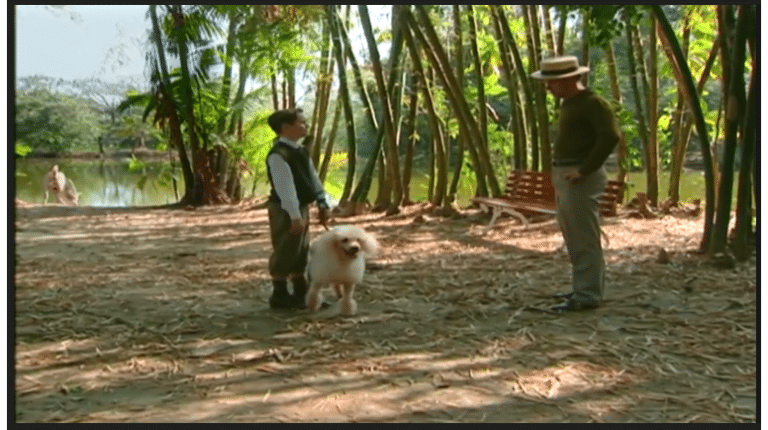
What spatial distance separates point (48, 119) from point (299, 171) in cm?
1206

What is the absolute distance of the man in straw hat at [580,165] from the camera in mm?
4695

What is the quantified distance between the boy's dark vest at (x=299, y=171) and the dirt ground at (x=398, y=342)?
2.22 ft

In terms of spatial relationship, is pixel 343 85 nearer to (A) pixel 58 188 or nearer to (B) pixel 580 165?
(A) pixel 58 188

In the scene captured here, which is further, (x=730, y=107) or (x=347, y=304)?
(x=730, y=107)

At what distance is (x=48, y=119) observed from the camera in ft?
50.2

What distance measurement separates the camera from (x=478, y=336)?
172 inches

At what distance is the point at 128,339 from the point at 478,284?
8.20 feet

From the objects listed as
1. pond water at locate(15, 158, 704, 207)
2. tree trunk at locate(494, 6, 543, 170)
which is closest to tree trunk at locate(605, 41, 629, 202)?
tree trunk at locate(494, 6, 543, 170)

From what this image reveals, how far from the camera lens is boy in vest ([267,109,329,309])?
462 cm

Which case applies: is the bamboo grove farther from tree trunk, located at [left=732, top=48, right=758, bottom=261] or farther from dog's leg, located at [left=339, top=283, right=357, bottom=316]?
dog's leg, located at [left=339, top=283, right=357, bottom=316]

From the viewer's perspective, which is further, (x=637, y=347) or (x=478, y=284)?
(x=478, y=284)

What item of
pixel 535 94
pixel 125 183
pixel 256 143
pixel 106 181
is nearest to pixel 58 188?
pixel 256 143

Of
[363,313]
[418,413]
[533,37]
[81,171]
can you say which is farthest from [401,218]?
[81,171]

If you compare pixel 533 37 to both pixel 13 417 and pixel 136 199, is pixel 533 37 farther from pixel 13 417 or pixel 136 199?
pixel 136 199
